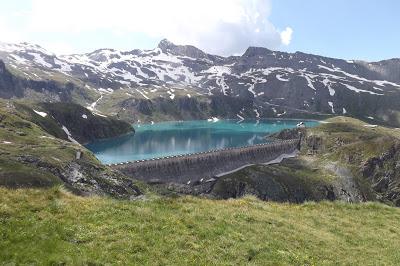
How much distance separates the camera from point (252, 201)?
35125mm

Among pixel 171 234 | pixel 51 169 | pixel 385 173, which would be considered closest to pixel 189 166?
pixel 51 169

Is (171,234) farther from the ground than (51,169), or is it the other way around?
(171,234)

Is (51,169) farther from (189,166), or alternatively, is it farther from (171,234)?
(171,234)

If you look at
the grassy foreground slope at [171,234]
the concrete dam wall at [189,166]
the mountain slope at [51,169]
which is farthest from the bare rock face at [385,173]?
the grassy foreground slope at [171,234]

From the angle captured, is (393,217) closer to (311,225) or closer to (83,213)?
(311,225)

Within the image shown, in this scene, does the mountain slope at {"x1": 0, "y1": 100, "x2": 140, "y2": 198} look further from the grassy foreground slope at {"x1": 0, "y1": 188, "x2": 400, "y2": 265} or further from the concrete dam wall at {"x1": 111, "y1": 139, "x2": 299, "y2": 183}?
the grassy foreground slope at {"x1": 0, "y1": 188, "x2": 400, "y2": 265}

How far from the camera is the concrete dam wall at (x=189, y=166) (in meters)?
149

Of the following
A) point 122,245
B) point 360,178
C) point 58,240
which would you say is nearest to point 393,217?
point 122,245

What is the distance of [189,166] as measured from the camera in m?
165

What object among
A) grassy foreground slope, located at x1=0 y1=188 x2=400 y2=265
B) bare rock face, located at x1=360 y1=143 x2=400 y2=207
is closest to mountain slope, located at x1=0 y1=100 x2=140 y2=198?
grassy foreground slope, located at x1=0 y1=188 x2=400 y2=265

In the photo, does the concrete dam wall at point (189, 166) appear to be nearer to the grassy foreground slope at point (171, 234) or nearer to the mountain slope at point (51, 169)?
the mountain slope at point (51, 169)

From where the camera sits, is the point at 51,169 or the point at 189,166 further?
the point at 189,166

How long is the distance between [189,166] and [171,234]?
14311cm

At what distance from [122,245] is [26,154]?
101 metres
